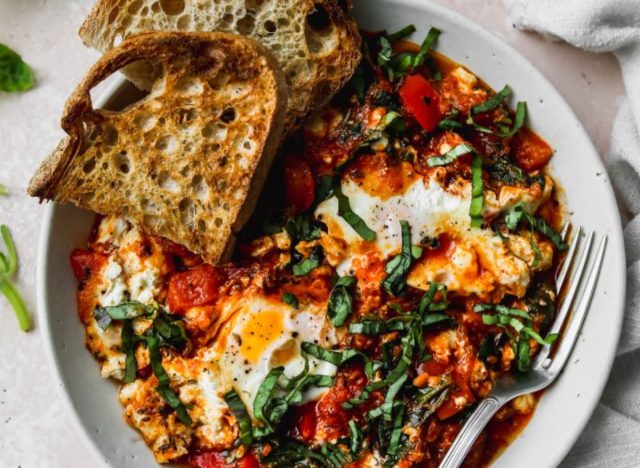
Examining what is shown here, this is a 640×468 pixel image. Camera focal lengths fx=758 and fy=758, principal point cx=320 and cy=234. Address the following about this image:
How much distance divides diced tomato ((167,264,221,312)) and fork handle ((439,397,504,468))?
1.48m

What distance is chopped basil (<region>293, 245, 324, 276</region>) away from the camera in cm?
396

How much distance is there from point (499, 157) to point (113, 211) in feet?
6.80

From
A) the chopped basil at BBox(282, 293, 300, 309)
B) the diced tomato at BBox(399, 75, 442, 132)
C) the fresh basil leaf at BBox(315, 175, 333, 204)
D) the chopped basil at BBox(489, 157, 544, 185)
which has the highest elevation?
the diced tomato at BBox(399, 75, 442, 132)

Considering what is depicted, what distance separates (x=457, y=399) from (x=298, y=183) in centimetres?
140

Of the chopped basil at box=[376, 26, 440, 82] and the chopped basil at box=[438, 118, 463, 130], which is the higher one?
the chopped basil at box=[376, 26, 440, 82]

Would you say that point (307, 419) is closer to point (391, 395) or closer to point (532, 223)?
point (391, 395)

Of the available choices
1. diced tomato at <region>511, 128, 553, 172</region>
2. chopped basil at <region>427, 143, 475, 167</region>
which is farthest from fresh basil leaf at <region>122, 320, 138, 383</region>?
diced tomato at <region>511, 128, 553, 172</region>

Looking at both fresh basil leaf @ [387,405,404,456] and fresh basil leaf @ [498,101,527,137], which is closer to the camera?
fresh basil leaf @ [387,405,404,456]

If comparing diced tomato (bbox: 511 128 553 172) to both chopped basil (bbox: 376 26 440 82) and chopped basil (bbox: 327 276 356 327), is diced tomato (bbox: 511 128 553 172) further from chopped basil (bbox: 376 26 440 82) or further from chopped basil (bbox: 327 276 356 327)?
chopped basil (bbox: 327 276 356 327)

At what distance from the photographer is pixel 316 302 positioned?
399cm

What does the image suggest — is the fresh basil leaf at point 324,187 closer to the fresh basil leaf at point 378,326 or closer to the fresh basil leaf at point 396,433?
the fresh basil leaf at point 378,326

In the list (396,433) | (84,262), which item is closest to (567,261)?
(396,433)

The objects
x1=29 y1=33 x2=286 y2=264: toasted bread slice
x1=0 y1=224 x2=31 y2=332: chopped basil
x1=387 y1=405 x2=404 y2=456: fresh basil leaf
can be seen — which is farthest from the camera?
x1=0 y1=224 x2=31 y2=332: chopped basil

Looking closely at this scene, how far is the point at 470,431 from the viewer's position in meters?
3.97
